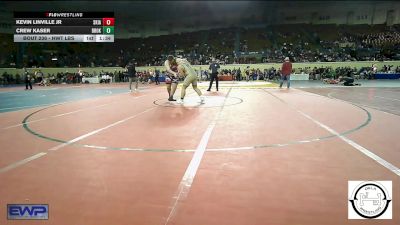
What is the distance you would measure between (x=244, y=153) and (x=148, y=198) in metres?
1.92

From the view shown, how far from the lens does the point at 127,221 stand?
2645 mm

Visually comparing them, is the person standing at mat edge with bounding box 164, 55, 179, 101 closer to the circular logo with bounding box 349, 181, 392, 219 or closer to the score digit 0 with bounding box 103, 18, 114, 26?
the score digit 0 with bounding box 103, 18, 114, 26

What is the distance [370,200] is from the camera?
2.89m

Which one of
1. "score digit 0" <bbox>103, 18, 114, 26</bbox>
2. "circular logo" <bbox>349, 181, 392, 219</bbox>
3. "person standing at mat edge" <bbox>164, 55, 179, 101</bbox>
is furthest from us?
"score digit 0" <bbox>103, 18, 114, 26</bbox>

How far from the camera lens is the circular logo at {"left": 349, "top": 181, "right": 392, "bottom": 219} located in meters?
2.73

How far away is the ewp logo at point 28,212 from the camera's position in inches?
108

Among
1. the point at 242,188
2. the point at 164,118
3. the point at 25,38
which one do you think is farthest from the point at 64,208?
the point at 25,38
